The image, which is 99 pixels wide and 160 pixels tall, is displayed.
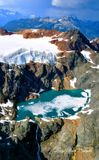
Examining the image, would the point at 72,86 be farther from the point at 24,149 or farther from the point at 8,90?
the point at 24,149

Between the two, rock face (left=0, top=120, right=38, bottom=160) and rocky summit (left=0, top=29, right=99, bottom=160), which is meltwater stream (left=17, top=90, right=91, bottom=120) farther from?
rock face (left=0, top=120, right=38, bottom=160)

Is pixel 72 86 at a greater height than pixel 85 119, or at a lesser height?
lesser

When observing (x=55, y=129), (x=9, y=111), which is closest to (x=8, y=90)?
(x=9, y=111)

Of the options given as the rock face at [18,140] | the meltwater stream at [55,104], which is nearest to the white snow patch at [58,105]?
the meltwater stream at [55,104]

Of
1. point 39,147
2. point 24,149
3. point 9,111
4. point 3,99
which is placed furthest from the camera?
point 3,99

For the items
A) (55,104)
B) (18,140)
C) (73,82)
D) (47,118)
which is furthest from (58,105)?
(18,140)

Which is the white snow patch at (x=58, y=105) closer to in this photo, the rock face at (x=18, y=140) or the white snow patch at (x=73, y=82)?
the white snow patch at (x=73, y=82)

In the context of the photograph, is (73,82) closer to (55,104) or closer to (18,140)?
(55,104)

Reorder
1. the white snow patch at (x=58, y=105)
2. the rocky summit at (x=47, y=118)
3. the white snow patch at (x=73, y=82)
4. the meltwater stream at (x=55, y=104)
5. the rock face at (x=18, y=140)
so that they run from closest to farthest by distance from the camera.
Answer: the rock face at (x=18, y=140) → the rocky summit at (x=47, y=118) → the meltwater stream at (x=55, y=104) → the white snow patch at (x=58, y=105) → the white snow patch at (x=73, y=82)
